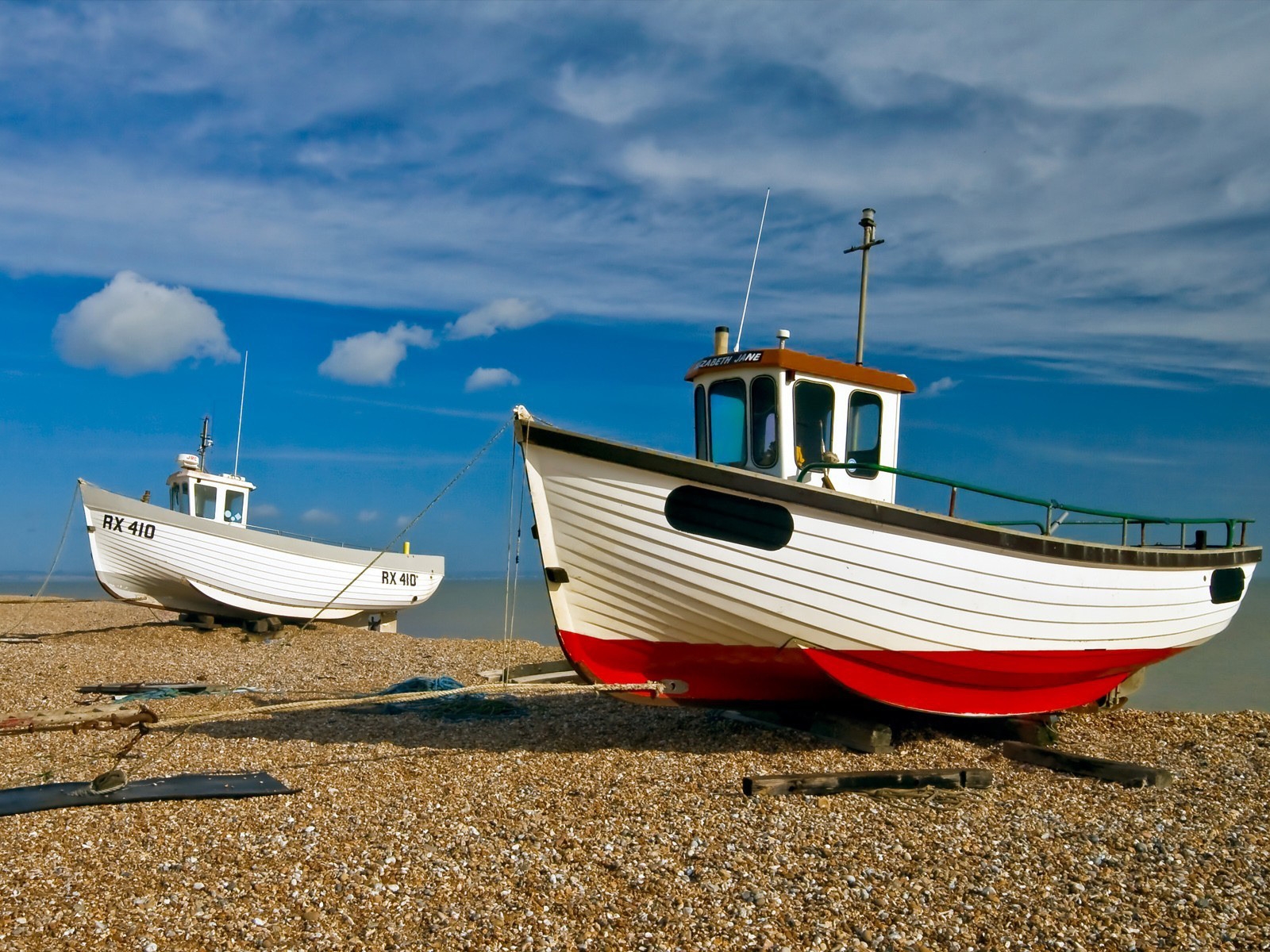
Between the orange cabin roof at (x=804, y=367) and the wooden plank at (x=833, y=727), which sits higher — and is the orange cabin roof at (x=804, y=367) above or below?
above

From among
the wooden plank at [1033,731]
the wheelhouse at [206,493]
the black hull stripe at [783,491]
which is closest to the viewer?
the black hull stripe at [783,491]

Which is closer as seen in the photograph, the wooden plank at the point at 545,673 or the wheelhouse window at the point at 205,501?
the wooden plank at the point at 545,673

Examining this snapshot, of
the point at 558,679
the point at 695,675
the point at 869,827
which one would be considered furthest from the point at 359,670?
the point at 869,827

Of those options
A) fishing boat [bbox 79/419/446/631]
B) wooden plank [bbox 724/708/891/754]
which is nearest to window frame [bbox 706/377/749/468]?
wooden plank [bbox 724/708/891/754]

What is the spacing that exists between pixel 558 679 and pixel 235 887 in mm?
4779

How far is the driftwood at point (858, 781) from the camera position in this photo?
6.09 meters

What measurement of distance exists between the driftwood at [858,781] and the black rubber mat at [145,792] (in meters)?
3.12

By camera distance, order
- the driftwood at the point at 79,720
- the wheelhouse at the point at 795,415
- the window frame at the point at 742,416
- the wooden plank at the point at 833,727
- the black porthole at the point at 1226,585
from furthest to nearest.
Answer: the black porthole at the point at 1226,585 → the window frame at the point at 742,416 → the wheelhouse at the point at 795,415 → the wooden plank at the point at 833,727 → the driftwood at the point at 79,720

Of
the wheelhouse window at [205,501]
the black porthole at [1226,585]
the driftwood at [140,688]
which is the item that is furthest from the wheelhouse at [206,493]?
the black porthole at [1226,585]

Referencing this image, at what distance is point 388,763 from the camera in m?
7.00

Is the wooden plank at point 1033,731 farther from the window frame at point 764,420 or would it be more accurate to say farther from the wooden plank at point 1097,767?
the window frame at point 764,420

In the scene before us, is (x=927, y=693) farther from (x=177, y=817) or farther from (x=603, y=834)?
(x=177, y=817)

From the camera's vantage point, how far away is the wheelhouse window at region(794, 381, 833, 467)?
7.82 meters

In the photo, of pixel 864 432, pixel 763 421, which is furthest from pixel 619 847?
pixel 864 432
